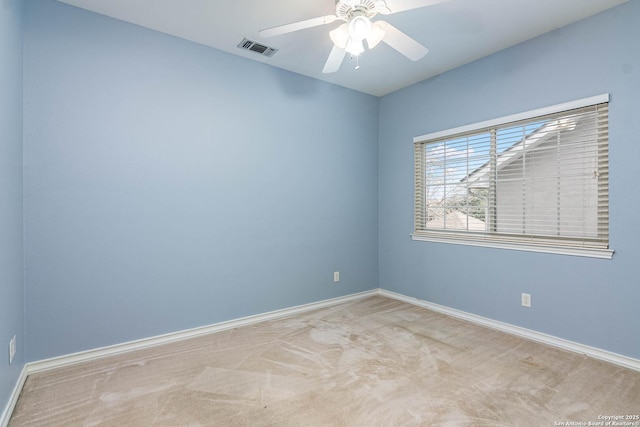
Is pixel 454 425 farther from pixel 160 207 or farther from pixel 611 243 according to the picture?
pixel 160 207

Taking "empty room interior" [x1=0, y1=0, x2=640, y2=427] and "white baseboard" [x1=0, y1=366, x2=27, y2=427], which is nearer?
"white baseboard" [x1=0, y1=366, x2=27, y2=427]

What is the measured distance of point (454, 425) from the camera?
1.62 metres

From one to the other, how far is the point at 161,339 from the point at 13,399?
942mm

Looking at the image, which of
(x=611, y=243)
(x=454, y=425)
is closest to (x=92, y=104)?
(x=454, y=425)

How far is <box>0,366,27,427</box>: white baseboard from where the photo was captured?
1.61 m

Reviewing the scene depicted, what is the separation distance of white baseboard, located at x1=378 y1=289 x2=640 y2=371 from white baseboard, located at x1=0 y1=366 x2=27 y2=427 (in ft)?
11.3

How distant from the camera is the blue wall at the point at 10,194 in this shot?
164 cm

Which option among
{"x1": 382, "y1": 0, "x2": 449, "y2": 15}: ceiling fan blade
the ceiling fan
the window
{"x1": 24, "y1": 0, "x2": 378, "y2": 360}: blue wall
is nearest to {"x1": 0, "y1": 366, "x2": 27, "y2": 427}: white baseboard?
{"x1": 24, "y1": 0, "x2": 378, "y2": 360}: blue wall

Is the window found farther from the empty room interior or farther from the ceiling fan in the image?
the ceiling fan

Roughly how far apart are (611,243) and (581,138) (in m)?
0.85

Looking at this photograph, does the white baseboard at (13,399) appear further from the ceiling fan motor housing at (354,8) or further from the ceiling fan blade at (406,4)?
the ceiling fan blade at (406,4)

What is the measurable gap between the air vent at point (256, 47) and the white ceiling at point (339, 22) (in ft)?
0.17

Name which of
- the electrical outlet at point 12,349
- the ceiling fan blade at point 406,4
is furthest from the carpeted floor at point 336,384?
the ceiling fan blade at point 406,4

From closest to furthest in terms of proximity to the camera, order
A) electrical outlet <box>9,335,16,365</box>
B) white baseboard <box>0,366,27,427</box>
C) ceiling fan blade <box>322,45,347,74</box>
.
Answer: white baseboard <box>0,366,27,427</box>, electrical outlet <box>9,335,16,365</box>, ceiling fan blade <box>322,45,347,74</box>
